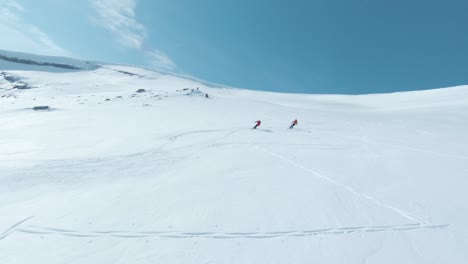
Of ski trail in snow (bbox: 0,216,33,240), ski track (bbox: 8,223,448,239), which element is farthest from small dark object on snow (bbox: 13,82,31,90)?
ski track (bbox: 8,223,448,239)

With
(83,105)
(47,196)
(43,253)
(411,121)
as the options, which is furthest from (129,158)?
(411,121)

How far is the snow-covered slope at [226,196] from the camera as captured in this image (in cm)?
539

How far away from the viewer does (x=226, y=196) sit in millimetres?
7578

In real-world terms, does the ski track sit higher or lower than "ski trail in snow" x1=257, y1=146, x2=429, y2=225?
lower

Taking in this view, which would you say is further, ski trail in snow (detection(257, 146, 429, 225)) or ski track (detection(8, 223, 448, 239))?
ski trail in snow (detection(257, 146, 429, 225))

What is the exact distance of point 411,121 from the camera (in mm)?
23062

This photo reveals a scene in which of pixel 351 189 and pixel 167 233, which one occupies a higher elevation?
pixel 351 189

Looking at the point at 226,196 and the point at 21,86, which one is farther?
the point at 21,86

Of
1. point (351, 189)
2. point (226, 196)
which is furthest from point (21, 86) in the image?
point (351, 189)

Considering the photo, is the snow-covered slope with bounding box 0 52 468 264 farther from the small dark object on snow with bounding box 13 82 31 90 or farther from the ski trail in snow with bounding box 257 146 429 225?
the small dark object on snow with bounding box 13 82 31 90

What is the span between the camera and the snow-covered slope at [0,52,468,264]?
17.7 ft

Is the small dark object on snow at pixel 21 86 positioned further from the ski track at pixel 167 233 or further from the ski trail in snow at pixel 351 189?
the ski track at pixel 167 233

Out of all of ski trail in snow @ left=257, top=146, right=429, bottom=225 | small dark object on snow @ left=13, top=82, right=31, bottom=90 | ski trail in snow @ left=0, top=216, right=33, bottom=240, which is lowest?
ski trail in snow @ left=0, top=216, right=33, bottom=240

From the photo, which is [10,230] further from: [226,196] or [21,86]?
[21,86]
